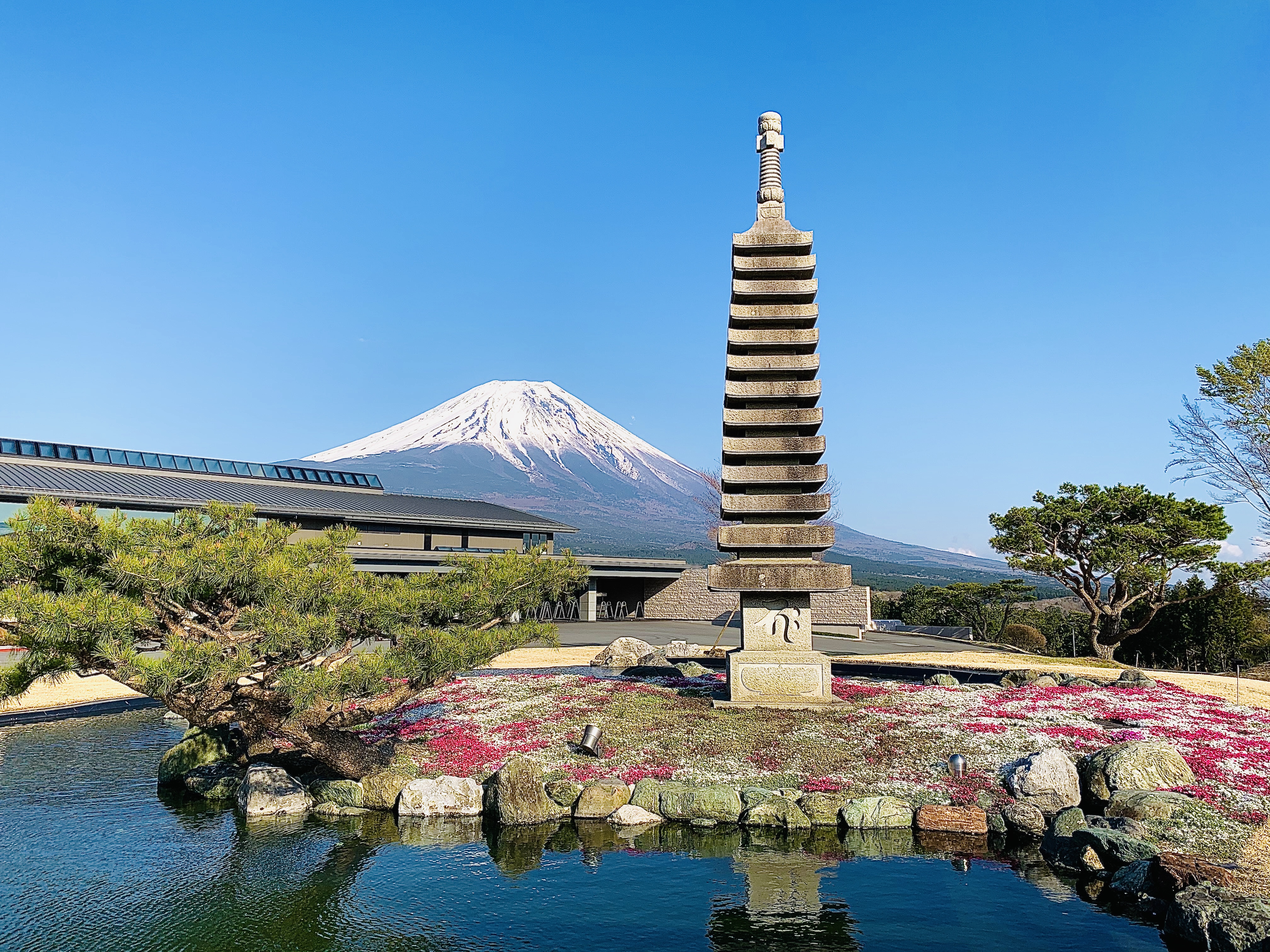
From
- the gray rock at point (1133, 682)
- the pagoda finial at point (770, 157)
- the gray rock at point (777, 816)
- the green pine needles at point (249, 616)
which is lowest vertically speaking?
the gray rock at point (777, 816)

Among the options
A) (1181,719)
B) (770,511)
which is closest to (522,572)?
(770,511)

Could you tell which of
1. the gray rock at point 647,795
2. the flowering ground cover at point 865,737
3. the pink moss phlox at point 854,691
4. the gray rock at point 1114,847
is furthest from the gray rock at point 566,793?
the pink moss phlox at point 854,691

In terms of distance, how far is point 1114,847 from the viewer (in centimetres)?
1173

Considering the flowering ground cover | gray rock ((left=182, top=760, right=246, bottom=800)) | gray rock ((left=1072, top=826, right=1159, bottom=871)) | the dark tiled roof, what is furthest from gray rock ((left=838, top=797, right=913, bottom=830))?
the dark tiled roof

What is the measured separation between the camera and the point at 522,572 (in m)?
16.1

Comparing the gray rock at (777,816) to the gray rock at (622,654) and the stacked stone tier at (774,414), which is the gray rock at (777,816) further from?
the gray rock at (622,654)

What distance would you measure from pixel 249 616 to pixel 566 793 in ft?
20.3

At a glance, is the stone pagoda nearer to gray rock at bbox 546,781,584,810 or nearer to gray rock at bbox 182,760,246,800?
gray rock at bbox 546,781,584,810

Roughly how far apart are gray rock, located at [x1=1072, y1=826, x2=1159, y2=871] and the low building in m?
24.2

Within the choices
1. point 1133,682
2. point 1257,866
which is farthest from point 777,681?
point 1133,682

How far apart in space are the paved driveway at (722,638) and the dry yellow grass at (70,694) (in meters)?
16.5

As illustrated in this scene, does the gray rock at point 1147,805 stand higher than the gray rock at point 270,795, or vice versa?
the gray rock at point 1147,805

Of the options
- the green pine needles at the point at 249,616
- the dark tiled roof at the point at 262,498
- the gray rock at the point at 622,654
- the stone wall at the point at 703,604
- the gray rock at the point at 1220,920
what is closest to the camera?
the gray rock at the point at 1220,920

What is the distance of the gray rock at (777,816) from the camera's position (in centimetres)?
1364
